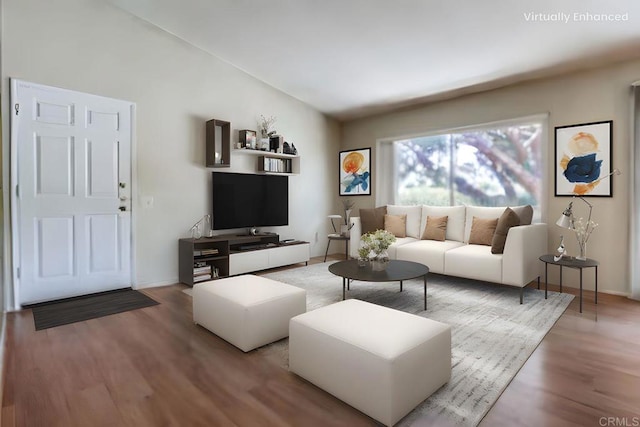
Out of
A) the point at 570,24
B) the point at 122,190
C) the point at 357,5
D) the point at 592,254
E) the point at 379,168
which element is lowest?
the point at 592,254

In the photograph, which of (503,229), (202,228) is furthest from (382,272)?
(202,228)

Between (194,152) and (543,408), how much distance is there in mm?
4267

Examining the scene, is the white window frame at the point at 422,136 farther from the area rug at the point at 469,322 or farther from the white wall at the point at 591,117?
the area rug at the point at 469,322

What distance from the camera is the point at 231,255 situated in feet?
14.3

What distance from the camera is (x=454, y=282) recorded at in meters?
4.18

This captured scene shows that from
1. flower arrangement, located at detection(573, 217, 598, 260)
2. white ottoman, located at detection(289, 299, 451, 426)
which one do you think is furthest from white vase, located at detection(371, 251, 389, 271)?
flower arrangement, located at detection(573, 217, 598, 260)

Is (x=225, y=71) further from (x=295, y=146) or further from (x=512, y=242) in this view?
(x=512, y=242)

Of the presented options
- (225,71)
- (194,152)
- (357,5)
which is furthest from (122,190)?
(357,5)

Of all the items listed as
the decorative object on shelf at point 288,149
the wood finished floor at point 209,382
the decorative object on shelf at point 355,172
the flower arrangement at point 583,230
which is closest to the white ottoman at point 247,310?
the wood finished floor at point 209,382

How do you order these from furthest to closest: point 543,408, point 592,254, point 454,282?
point 454,282 → point 592,254 → point 543,408

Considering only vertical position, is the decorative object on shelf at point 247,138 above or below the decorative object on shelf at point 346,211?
above

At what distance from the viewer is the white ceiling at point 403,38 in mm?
2938

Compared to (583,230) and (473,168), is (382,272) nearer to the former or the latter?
(583,230)

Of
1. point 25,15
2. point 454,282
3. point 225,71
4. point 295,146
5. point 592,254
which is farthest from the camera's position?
point 295,146
